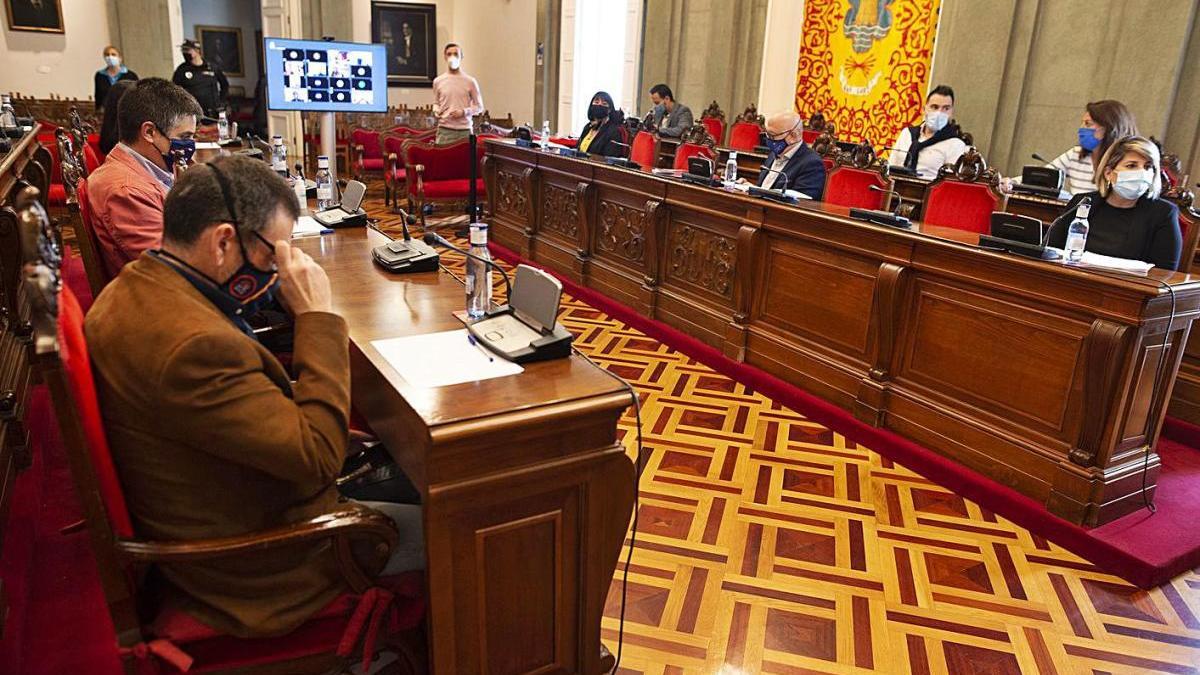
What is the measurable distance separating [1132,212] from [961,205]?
3.85ft

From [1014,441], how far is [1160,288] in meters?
0.75

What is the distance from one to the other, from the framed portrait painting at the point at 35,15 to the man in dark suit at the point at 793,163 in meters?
10.1

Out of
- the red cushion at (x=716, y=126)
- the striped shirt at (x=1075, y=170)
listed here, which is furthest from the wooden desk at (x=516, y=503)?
the red cushion at (x=716, y=126)

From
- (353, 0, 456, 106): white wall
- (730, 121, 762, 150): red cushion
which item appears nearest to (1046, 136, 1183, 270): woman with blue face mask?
(730, 121, 762, 150): red cushion

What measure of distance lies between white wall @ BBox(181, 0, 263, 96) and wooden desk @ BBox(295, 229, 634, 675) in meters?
15.8

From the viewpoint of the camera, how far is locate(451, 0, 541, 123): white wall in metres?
11.8

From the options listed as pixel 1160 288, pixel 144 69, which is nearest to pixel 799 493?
pixel 1160 288

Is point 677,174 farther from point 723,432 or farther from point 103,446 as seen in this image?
point 103,446

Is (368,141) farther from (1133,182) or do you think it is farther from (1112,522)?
(1112,522)

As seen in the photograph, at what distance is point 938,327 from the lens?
329 cm

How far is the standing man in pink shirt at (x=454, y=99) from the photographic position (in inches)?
344

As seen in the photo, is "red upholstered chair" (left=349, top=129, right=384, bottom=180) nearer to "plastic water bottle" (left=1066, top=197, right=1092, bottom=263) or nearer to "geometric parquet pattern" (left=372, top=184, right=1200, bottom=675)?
"geometric parquet pattern" (left=372, top=184, right=1200, bottom=675)

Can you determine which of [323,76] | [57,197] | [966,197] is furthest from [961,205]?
[57,197]

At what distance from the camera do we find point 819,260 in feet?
12.4
